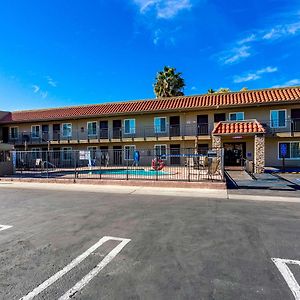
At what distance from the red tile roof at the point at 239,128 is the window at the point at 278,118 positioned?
348 centimetres

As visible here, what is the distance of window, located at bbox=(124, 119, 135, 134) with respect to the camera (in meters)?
27.6

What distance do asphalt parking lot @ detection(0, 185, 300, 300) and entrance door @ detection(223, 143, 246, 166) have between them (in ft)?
52.2

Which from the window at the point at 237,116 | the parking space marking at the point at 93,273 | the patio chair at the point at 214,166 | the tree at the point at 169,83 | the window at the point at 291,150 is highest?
the tree at the point at 169,83

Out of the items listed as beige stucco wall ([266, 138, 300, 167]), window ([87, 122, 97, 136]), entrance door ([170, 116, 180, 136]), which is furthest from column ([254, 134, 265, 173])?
window ([87, 122, 97, 136])

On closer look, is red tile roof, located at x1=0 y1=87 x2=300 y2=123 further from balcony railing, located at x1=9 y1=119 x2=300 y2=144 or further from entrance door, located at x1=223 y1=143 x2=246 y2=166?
entrance door, located at x1=223 y1=143 x2=246 y2=166

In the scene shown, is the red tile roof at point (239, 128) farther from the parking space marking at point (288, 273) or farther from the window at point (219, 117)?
the parking space marking at point (288, 273)

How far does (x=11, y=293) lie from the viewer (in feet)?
11.6

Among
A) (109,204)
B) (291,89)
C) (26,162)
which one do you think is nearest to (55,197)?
(109,204)

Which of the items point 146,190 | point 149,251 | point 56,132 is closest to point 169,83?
point 56,132

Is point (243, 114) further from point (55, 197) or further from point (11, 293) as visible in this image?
point (11, 293)

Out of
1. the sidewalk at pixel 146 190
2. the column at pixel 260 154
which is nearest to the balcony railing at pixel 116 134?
the column at pixel 260 154

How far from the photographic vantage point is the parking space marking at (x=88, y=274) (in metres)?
3.58

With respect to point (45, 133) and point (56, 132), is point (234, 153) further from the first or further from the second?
point (45, 133)

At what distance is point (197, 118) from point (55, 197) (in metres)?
17.6
